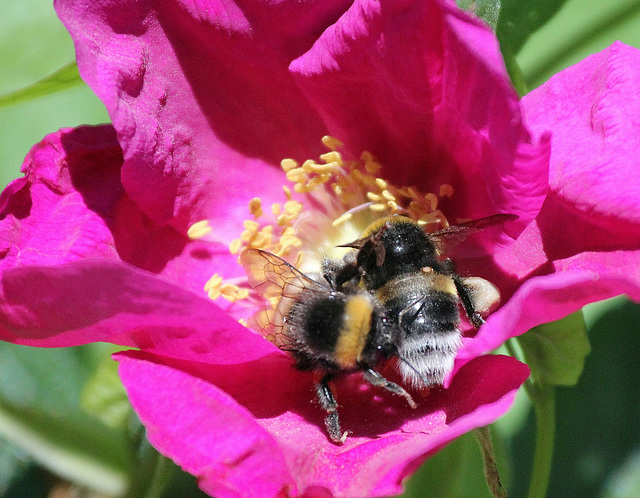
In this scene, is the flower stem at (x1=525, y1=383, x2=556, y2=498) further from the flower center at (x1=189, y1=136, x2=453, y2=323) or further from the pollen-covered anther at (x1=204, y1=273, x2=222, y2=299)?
the pollen-covered anther at (x1=204, y1=273, x2=222, y2=299)

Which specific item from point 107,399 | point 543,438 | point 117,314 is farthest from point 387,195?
point 107,399

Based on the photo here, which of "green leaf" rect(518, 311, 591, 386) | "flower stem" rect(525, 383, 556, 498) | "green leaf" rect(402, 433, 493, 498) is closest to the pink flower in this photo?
"green leaf" rect(518, 311, 591, 386)

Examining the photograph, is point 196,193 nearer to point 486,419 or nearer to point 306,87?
point 306,87

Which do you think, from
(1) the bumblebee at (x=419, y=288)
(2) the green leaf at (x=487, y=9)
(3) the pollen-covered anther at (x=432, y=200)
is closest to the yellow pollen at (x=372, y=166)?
(3) the pollen-covered anther at (x=432, y=200)

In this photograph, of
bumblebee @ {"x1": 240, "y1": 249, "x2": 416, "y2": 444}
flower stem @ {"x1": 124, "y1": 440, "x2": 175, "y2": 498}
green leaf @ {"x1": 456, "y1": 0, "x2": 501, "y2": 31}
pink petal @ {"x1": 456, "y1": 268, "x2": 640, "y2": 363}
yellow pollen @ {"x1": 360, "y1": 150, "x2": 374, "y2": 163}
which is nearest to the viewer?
pink petal @ {"x1": 456, "y1": 268, "x2": 640, "y2": 363}

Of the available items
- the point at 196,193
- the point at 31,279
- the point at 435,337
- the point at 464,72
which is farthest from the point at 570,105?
the point at 31,279

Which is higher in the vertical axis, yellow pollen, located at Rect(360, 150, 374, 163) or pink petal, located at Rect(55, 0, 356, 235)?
pink petal, located at Rect(55, 0, 356, 235)

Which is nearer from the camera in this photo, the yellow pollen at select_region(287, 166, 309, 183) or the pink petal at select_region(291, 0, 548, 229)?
the pink petal at select_region(291, 0, 548, 229)

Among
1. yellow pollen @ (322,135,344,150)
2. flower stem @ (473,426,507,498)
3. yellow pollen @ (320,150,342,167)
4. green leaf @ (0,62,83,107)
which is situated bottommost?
flower stem @ (473,426,507,498)
